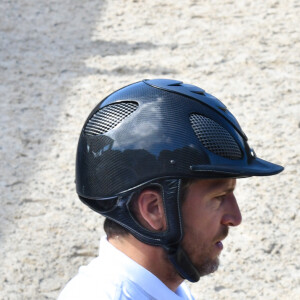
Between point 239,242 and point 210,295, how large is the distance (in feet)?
1.80

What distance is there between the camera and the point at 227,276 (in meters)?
4.60

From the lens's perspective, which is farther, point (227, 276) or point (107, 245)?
point (227, 276)

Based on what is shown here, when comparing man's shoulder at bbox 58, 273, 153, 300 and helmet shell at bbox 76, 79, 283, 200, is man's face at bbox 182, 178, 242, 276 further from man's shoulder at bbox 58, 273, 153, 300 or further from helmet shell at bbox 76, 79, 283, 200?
man's shoulder at bbox 58, 273, 153, 300

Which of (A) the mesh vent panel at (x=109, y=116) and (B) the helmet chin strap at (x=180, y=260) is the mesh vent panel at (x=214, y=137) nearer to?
(A) the mesh vent panel at (x=109, y=116)

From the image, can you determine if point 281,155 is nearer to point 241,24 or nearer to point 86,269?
point 241,24

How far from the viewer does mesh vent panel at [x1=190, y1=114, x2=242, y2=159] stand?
2.16 metres

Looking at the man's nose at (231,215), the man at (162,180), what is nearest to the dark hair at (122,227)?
the man at (162,180)

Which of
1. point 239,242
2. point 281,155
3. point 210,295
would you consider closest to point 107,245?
point 210,295

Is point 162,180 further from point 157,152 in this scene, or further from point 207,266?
point 207,266

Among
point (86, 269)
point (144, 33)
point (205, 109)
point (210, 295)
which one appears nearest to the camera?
point (86, 269)

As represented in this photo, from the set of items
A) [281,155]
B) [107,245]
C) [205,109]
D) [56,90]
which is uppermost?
[205,109]

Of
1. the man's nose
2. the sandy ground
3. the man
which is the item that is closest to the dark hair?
the man

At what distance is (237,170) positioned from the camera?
83.7 inches

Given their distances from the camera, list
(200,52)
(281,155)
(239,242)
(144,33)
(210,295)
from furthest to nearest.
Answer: (144,33) < (200,52) < (281,155) < (239,242) < (210,295)
